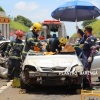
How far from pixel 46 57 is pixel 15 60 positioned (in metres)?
2.04

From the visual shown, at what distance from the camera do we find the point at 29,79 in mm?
9797

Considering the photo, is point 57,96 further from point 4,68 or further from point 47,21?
point 47,21

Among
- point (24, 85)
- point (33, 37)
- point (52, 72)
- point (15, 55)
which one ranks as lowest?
point (24, 85)

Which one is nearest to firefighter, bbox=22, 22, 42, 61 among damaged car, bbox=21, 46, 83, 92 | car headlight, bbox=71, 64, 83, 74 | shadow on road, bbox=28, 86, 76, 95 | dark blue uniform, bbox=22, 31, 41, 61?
dark blue uniform, bbox=22, 31, 41, 61

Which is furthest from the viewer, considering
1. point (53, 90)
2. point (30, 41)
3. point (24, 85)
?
point (30, 41)

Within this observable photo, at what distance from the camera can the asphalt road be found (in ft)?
29.9

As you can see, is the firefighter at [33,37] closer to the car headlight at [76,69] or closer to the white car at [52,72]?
the white car at [52,72]

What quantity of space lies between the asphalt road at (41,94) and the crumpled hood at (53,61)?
81 centimetres

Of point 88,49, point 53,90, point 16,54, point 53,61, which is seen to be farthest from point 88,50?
point 16,54

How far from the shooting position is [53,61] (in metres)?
9.98

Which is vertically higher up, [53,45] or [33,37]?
[33,37]

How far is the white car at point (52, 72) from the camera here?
9570mm

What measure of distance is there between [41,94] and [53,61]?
985 mm

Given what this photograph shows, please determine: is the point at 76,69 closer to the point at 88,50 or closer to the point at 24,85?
the point at 88,50
